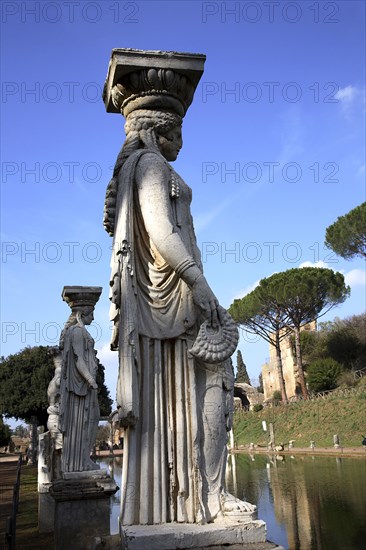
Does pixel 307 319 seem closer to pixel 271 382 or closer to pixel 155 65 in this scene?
pixel 271 382

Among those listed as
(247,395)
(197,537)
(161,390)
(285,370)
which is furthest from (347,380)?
(197,537)

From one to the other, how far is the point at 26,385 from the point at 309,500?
2761cm

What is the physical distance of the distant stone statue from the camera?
6.42 metres

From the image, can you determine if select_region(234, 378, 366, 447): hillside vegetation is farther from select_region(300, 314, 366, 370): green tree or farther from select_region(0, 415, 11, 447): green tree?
select_region(0, 415, 11, 447): green tree

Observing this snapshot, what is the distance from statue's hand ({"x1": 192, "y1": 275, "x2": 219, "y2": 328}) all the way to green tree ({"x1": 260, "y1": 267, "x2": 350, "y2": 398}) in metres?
33.6

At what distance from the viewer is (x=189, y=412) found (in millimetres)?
2861

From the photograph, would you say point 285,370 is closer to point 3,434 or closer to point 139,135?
point 3,434

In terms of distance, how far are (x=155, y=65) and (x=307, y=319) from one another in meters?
36.5

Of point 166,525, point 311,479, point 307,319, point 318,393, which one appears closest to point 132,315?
point 166,525

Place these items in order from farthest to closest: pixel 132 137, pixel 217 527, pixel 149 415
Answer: pixel 132 137
pixel 149 415
pixel 217 527

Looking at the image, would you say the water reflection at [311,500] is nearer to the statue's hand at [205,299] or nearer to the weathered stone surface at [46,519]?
the weathered stone surface at [46,519]

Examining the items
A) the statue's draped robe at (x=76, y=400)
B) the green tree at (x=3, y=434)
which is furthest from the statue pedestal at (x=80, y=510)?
the green tree at (x=3, y=434)

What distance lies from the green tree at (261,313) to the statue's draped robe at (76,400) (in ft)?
103

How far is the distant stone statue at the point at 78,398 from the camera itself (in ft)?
21.1
